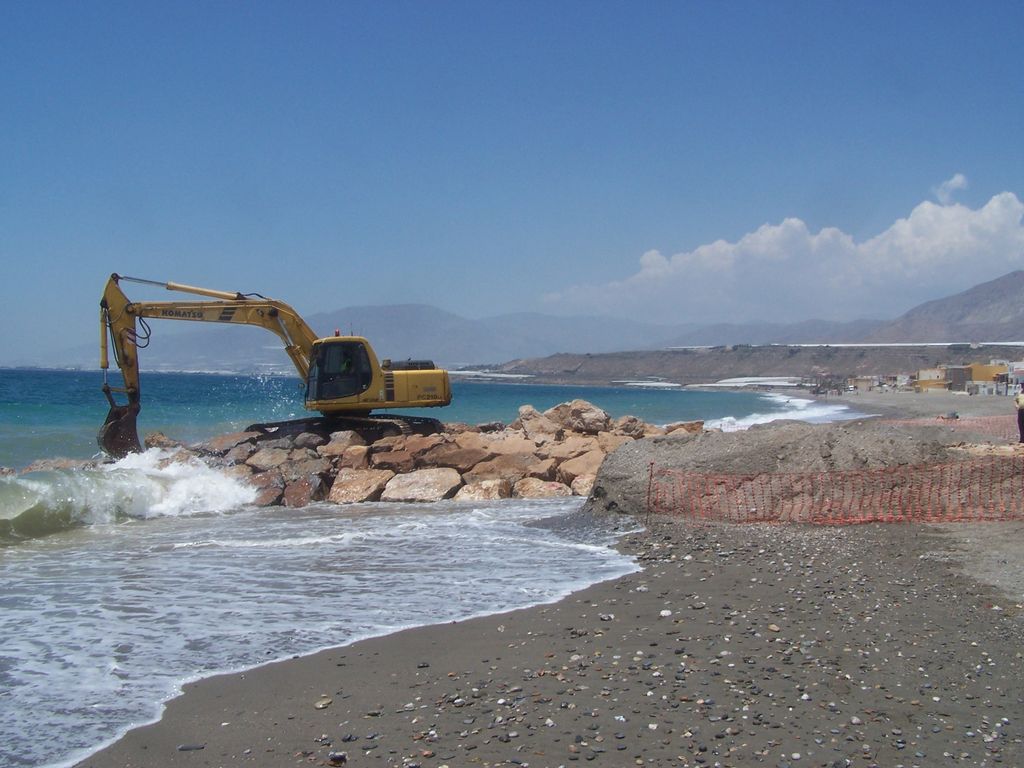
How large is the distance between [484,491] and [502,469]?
1482 millimetres

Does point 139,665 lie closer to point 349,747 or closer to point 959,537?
point 349,747

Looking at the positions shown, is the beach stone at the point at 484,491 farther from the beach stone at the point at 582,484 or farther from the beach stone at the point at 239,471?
the beach stone at the point at 239,471

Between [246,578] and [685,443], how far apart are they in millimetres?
6918

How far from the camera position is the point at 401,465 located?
17.5m

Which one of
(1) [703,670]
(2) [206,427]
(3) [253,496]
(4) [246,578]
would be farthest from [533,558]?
(2) [206,427]

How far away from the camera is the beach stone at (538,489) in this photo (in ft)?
52.2

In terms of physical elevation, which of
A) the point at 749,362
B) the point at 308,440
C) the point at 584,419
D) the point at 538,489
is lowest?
the point at 538,489

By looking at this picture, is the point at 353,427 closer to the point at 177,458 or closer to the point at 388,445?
the point at 388,445

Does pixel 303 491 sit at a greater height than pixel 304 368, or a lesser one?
lesser

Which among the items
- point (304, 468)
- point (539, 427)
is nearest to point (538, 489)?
point (304, 468)

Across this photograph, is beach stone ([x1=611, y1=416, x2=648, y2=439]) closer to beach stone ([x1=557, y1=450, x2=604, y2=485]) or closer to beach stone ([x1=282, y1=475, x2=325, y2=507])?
beach stone ([x1=557, y1=450, x2=604, y2=485])

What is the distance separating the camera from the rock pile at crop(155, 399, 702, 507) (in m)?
15.9

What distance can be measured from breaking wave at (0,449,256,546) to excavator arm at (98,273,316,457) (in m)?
0.69

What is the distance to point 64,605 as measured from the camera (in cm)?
805
